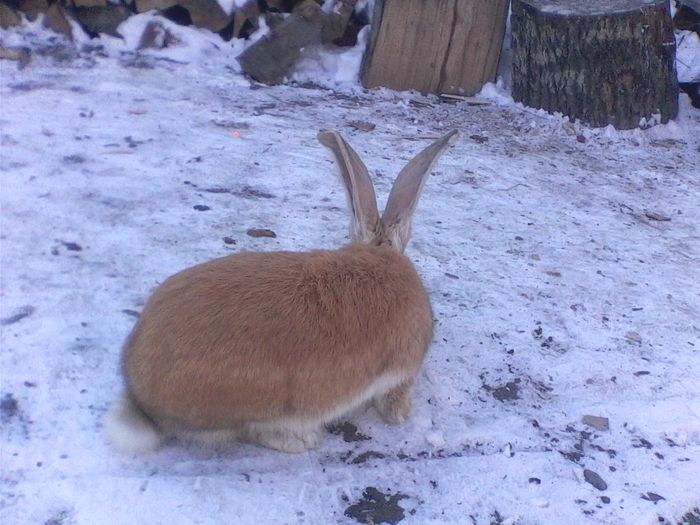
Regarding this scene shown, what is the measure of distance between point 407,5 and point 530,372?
10.2 ft

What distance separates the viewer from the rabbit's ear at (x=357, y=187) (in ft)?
8.40

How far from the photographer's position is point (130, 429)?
2174 mm

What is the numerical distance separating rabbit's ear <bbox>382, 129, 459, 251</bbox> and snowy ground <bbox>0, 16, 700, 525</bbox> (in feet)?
1.72

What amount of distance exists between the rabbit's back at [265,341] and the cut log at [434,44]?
3.14 metres

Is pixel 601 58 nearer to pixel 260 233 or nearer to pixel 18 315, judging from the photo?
pixel 260 233

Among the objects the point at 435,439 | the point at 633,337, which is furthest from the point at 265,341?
the point at 633,337

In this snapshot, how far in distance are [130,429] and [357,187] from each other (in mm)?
1024

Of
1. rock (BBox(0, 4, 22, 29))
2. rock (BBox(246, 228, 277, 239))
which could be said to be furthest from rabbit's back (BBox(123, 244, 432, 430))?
rock (BBox(0, 4, 22, 29))

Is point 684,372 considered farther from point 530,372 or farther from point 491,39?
point 491,39

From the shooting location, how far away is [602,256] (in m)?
3.60

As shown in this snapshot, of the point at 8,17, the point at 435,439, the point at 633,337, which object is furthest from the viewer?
the point at 8,17

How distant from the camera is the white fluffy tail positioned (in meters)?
2.17

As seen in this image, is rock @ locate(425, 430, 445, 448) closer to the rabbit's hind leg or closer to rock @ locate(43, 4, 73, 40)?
the rabbit's hind leg

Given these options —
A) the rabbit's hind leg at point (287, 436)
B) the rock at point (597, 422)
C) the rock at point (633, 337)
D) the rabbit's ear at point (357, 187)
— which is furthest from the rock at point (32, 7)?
the rock at point (597, 422)
